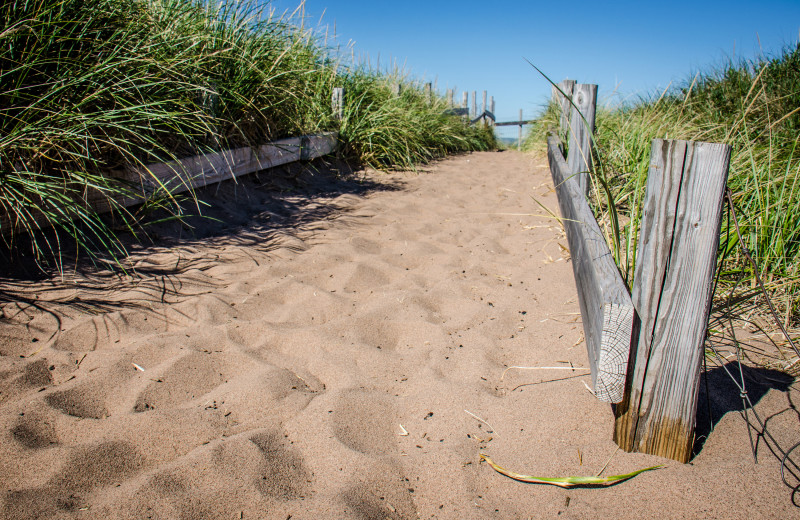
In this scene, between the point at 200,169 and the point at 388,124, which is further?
the point at 388,124

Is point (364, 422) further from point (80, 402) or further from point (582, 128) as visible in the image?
point (582, 128)

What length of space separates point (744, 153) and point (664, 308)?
278 cm

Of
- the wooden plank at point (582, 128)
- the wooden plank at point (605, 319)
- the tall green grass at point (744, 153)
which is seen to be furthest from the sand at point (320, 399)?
the wooden plank at point (582, 128)

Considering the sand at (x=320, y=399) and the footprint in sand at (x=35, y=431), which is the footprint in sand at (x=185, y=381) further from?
the footprint in sand at (x=35, y=431)

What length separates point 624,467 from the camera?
4.79 ft

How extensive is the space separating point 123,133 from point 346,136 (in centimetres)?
293

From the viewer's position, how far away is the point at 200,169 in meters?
3.63

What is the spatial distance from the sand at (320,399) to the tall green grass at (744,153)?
64 centimetres

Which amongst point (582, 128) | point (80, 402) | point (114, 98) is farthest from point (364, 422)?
point (582, 128)

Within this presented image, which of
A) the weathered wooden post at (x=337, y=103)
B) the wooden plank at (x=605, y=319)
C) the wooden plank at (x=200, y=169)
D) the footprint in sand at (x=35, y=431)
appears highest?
the weathered wooden post at (x=337, y=103)

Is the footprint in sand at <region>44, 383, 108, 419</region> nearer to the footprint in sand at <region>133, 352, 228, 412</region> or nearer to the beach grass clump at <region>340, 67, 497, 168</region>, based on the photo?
the footprint in sand at <region>133, 352, 228, 412</region>

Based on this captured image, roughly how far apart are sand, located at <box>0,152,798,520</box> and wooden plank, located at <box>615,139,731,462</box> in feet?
0.52

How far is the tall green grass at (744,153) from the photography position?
8.06 ft

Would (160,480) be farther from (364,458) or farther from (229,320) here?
(229,320)
